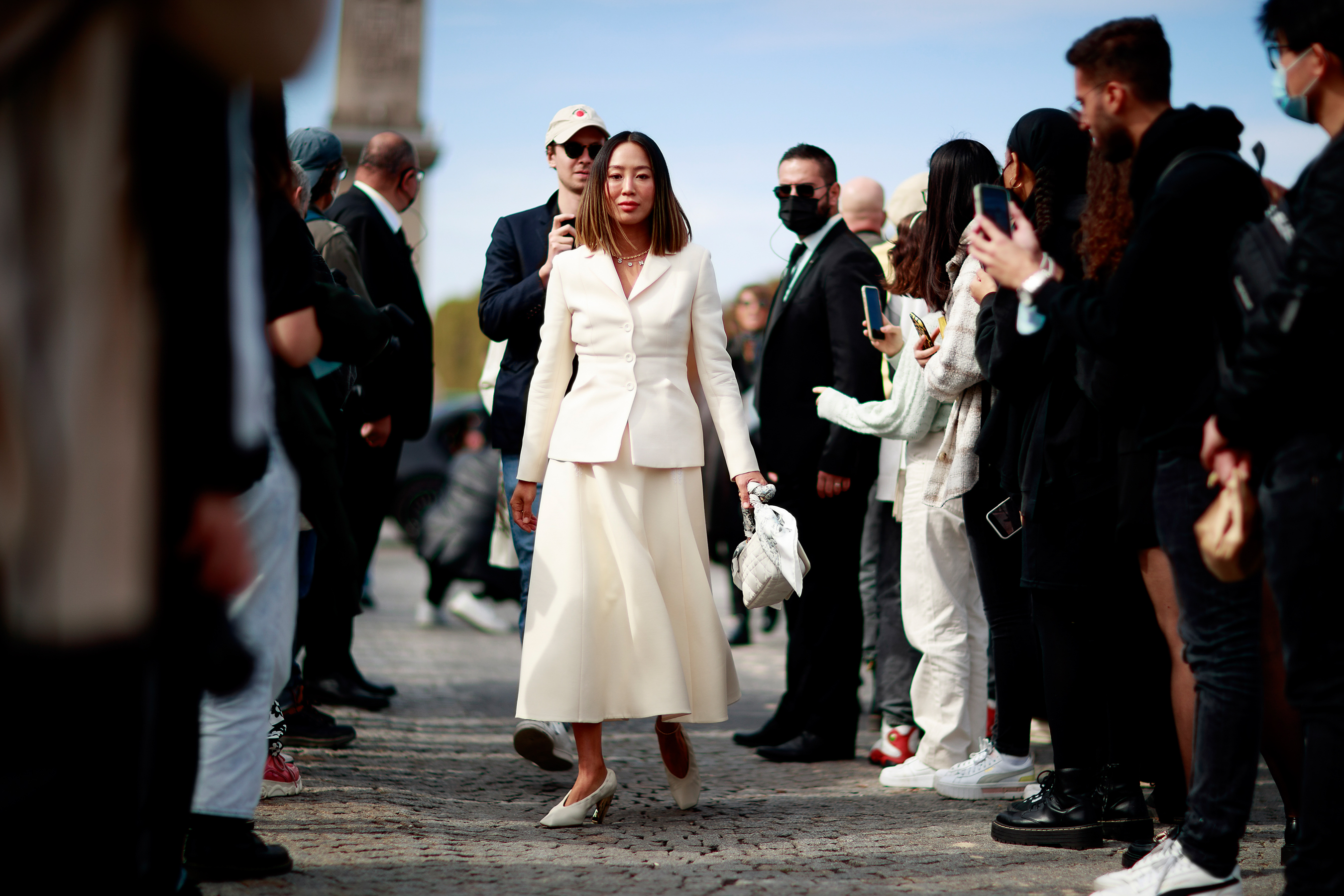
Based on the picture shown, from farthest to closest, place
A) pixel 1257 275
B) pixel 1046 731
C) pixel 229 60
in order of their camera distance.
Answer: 1. pixel 1046 731
2. pixel 1257 275
3. pixel 229 60

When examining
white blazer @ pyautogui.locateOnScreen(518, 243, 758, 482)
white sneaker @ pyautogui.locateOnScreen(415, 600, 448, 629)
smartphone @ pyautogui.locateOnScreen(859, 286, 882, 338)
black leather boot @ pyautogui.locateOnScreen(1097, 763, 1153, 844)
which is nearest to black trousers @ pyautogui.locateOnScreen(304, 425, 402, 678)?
white blazer @ pyautogui.locateOnScreen(518, 243, 758, 482)

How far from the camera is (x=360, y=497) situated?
6.33 m

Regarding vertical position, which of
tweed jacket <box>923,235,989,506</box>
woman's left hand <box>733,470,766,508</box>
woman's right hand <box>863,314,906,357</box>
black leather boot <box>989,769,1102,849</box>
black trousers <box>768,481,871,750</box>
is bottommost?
black leather boot <box>989,769,1102,849</box>

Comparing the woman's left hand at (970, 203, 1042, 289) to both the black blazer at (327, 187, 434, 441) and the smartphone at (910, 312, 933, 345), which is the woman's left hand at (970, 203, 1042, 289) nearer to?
the smartphone at (910, 312, 933, 345)

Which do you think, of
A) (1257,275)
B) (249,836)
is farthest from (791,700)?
(1257,275)

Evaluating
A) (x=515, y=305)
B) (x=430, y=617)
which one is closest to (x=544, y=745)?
(x=515, y=305)

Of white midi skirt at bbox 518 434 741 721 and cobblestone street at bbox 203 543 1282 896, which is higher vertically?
white midi skirt at bbox 518 434 741 721

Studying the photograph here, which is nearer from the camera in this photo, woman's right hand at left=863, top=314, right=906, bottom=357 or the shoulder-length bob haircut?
the shoulder-length bob haircut

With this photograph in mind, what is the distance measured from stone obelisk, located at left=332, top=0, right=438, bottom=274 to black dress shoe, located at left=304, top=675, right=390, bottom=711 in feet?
57.1

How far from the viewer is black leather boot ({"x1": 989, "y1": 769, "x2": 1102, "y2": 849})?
3.85 metres

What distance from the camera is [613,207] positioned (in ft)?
14.6

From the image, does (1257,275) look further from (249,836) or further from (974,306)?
(249,836)

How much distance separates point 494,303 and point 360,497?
1548mm

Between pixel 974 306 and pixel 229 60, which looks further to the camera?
pixel 974 306
